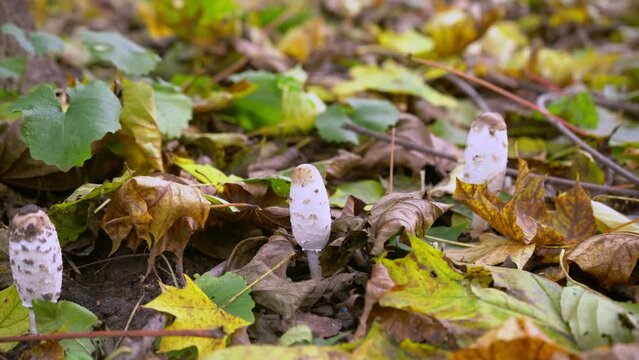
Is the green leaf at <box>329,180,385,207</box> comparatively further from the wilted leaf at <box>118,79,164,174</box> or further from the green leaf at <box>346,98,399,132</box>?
the wilted leaf at <box>118,79,164,174</box>

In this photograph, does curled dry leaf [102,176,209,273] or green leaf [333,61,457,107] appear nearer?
curled dry leaf [102,176,209,273]

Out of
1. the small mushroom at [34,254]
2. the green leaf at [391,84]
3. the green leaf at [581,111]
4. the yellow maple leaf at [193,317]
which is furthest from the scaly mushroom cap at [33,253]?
the green leaf at [581,111]

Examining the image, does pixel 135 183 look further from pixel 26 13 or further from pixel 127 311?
pixel 26 13

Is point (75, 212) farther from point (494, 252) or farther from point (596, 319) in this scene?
point (596, 319)

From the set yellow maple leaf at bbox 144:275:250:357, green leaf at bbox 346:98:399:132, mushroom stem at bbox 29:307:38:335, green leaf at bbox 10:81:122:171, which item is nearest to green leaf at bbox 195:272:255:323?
yellow maple leaf at bbox 144:275:250:357

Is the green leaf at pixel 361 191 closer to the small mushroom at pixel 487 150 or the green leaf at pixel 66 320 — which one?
the small mushroom at pixel 487 150

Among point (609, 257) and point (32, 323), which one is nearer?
point (32, 323)

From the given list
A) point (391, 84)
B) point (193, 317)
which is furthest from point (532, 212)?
point (391, 84)
